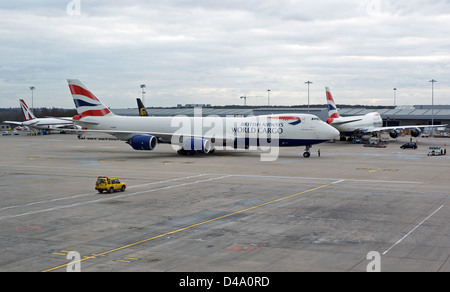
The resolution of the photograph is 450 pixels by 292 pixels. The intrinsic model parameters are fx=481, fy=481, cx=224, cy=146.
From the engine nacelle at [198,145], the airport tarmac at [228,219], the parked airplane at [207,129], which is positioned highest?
the parked airplane at [207,129]

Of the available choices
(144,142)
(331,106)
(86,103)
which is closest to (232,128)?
(144,142)

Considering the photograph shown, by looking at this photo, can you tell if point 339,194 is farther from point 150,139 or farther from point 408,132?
point 408,132

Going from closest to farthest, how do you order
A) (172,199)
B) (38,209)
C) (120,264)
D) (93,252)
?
(120,264)
(93,252)
(38,209)
(172,199)

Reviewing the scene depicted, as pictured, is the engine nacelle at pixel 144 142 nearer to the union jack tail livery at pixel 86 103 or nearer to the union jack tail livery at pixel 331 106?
the union jack tail livery at pixel 86 103

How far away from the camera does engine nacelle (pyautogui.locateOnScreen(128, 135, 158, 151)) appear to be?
59.5m

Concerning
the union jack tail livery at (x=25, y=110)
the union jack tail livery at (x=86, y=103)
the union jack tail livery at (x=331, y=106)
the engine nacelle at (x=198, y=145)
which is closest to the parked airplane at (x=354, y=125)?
the union jack tail livery at (x=331, y=106)

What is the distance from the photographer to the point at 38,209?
27703 millimetres

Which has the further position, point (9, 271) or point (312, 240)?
point (312, 240)

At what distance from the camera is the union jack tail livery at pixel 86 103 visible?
67125 millimetres

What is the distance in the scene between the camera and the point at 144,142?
5956 centimetres

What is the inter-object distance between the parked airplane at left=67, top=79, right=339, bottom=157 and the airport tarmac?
33.2 feet

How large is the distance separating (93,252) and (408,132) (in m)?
122
